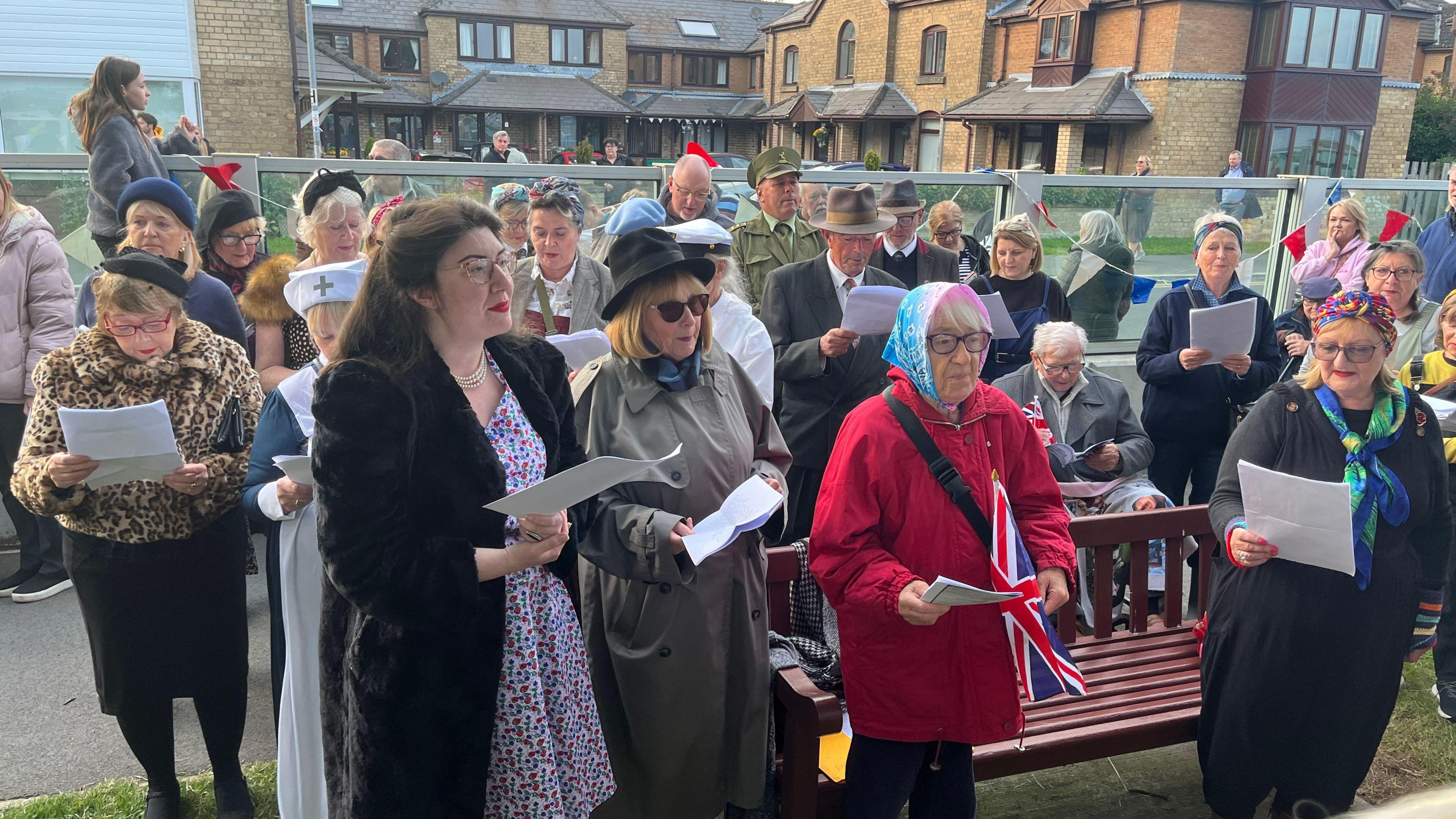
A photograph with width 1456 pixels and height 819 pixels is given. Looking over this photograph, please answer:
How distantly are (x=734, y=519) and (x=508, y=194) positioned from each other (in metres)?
3.76

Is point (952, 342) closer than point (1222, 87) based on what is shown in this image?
Yes

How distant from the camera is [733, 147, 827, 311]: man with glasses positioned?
19.5 ft

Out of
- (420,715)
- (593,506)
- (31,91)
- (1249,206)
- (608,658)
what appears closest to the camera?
(420,715)

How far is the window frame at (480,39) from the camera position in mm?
47562

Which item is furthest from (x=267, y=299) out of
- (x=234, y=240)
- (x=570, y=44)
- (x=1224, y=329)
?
(x=570, y=44)

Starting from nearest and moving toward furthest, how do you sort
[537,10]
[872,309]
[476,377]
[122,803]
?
[476,377]
[122,803]
[872,309]
[537,10]

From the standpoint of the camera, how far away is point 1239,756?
323 centimetres

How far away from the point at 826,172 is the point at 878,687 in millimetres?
4531

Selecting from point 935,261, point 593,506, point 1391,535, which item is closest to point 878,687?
point 593,506

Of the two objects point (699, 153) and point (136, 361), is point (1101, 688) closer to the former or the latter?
point (136, 361)

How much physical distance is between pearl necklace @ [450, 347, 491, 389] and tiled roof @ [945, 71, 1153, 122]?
1344 inches

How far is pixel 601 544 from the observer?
2652 millimetres

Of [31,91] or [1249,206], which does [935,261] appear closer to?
[1249,206]

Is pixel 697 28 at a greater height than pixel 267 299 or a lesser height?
greater
